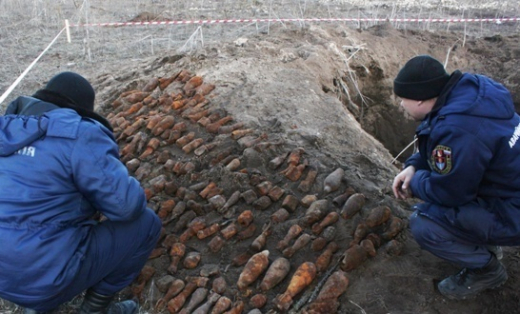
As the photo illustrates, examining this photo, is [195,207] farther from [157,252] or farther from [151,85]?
[151,85]

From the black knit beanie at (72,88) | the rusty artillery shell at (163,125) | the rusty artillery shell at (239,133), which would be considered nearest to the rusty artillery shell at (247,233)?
the rusty artillery shell at (239,133)

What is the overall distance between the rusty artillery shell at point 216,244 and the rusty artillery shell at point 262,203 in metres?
0.33

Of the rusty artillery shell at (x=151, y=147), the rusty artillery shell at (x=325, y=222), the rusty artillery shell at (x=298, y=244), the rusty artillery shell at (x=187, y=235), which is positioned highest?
the rusty artillery shell at (x=151, y=147)

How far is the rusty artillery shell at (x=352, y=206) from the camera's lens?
3.03 m

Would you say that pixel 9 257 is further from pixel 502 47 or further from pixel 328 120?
pixel 502 47

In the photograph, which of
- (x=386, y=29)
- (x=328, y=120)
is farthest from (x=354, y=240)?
(x=386, y=29)

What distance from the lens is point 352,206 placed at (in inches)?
120

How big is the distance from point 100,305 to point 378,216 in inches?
67.5

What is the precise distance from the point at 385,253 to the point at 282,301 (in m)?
0.68

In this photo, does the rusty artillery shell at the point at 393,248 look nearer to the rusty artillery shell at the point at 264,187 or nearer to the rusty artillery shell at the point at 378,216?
the rusty artillery shell at the point at 378,216

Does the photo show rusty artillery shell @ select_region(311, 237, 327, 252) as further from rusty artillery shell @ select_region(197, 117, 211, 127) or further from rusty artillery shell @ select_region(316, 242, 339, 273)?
rusty artillery shell @ select_region(197, 117, 211, 127)

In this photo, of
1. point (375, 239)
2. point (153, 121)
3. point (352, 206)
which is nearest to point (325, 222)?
point (352, 206)

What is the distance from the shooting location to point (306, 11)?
1018cm

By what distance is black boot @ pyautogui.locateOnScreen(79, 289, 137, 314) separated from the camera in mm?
2721
